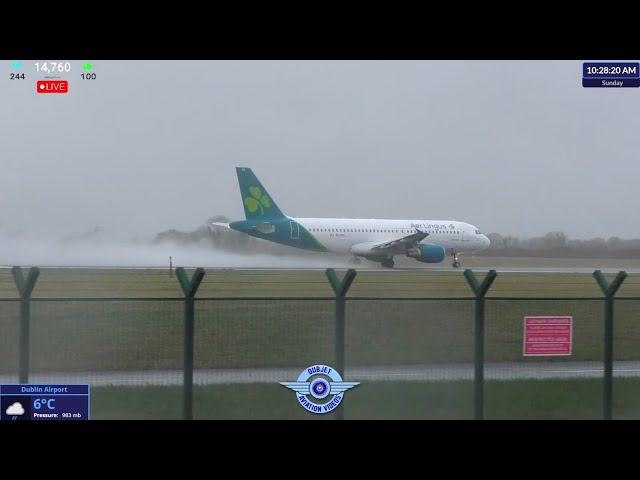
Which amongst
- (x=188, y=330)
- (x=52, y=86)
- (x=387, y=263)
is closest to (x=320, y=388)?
(x=188, y=330)

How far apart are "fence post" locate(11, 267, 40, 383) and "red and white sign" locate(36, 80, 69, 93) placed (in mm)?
1863

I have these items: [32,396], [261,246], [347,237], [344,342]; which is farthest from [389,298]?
[347,237]

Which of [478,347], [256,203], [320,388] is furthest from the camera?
[256,203]

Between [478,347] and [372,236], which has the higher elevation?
[372,236]

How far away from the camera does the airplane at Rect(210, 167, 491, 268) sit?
893 inches

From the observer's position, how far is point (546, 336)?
7.60 meters

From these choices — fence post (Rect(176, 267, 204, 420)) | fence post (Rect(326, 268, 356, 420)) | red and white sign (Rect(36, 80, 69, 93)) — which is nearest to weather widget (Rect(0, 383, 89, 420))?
fence post (Rect(176, 267, 204, 420))

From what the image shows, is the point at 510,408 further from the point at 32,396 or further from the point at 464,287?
the point at 32,396

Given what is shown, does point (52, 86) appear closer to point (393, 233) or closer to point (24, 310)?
point (24, 310)

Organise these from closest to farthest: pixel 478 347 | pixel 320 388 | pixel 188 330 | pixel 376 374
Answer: pixel 320 388, pixel 188 330, pixel 376 374, pixel 478 347

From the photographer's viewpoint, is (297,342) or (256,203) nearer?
(297,342)

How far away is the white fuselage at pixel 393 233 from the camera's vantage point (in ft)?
88.3

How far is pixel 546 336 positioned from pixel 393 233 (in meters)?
21.4

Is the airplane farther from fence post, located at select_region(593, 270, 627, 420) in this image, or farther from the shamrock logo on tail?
fence post, located at select_region(593, 270, 627, 420)
